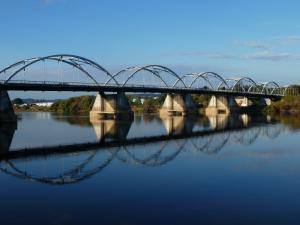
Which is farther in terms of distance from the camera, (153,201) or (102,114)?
(102,114)

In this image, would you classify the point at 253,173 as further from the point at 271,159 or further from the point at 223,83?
the point at 223,83

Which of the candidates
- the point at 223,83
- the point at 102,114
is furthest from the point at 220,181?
the point at 223,83

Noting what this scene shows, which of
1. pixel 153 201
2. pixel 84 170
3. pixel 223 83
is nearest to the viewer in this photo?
pixel 153 201

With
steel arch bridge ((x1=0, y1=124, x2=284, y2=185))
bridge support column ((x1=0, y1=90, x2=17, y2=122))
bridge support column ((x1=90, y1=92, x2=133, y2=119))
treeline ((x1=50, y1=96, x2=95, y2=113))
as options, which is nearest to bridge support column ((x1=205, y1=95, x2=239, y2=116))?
bridge support column ((x1=90, y1=92, x2=133, y2=119))

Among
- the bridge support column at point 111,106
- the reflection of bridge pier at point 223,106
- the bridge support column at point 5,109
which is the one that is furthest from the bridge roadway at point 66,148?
the reflection of bridge pier at point 223,106

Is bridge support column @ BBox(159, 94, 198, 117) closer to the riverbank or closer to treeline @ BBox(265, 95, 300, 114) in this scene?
the riverbank

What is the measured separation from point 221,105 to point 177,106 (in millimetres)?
19984

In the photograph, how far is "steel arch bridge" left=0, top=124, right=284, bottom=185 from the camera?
22414mm

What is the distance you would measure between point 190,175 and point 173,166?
3.17 metres

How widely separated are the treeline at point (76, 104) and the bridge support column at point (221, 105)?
4234 cm

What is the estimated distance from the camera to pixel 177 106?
10475 cm

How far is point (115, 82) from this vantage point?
294 feet

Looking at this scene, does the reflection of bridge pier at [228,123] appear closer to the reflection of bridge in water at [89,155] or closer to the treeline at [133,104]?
the reflection of bridge in water at [89,155]

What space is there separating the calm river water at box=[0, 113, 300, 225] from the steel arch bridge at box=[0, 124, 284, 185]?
0.17 ft
